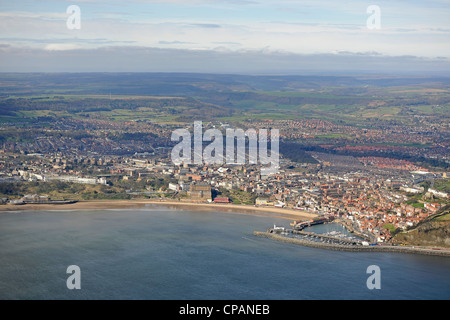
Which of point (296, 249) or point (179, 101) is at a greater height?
point (179, 101)

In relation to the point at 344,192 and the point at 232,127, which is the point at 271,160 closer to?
the point at 344,192

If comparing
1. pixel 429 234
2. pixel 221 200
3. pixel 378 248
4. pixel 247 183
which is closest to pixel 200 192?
pixel 221 200

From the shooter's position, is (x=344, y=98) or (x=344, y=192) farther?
(x=344, y=98)
